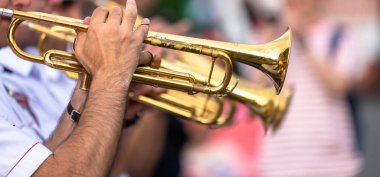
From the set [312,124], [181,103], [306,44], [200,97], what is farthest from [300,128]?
[181,103]

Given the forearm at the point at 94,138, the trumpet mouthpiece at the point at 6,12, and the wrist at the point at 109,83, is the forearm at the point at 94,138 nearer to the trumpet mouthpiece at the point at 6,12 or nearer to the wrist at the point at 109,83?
the wrist at the point at 109,83

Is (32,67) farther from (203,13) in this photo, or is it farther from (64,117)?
(203,13)

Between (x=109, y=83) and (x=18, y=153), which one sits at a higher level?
(x=109, y=83)

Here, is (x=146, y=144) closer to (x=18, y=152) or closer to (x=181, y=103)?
(x=181, y=103)

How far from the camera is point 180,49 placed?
3318 millimetres

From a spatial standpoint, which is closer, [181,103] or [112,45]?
[112,45]

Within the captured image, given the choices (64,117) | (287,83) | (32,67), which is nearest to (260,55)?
(64,117)

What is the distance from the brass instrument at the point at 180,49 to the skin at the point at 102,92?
3.0 inches

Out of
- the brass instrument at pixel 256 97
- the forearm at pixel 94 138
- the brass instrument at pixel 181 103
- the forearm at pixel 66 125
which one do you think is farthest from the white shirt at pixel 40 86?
the forearm at pixel 94 138

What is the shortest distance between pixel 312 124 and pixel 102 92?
10.4ft

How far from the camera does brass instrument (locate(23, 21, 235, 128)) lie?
155 inches

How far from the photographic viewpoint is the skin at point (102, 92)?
3045mm

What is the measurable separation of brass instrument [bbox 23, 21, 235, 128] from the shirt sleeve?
65 centimetres

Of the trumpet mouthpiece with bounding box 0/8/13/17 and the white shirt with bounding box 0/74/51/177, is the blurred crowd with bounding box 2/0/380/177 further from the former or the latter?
the white shirt with bounding box 0/74/51/177
